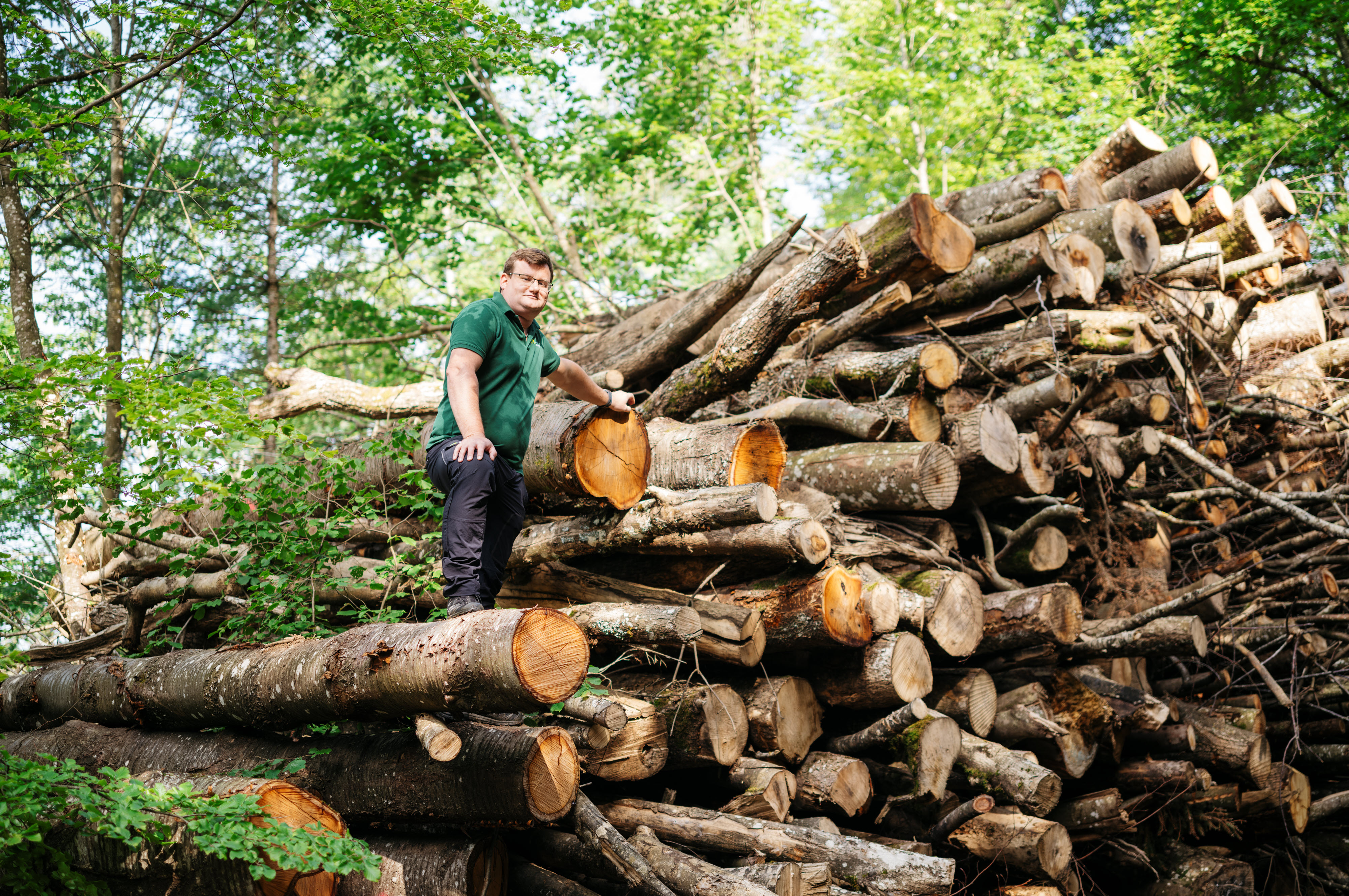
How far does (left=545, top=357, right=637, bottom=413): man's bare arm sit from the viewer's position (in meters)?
4.52

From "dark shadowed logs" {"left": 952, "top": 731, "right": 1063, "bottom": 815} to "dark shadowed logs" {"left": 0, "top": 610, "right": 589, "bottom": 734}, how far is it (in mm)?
2685

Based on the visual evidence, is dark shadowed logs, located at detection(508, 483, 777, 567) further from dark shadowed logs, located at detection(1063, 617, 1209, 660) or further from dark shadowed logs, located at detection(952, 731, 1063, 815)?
dark shadowed logs, located at detection(1063, 617, 1209, 660)

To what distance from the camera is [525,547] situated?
5160 millimetres

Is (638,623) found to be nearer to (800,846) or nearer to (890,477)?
(800,846)

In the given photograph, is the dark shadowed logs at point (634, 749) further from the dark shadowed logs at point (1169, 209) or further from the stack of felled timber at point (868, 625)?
the dark shadowed logs at point (1169, 209)

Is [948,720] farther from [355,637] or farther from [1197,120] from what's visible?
[1197,120]

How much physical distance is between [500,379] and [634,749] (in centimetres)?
184

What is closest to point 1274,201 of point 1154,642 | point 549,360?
point 1154,642

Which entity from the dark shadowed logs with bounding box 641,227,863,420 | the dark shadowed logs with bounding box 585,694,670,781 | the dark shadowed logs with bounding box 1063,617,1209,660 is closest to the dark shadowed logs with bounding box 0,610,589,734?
the dark shadowed logs with bounding box 585,694,670,781

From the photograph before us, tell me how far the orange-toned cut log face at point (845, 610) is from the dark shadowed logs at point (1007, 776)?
91 cm

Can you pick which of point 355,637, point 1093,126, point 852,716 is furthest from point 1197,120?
point 355,637

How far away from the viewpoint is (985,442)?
18.6 feet

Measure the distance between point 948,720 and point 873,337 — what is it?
3355 mm

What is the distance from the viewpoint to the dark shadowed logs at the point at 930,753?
458 centimetres
